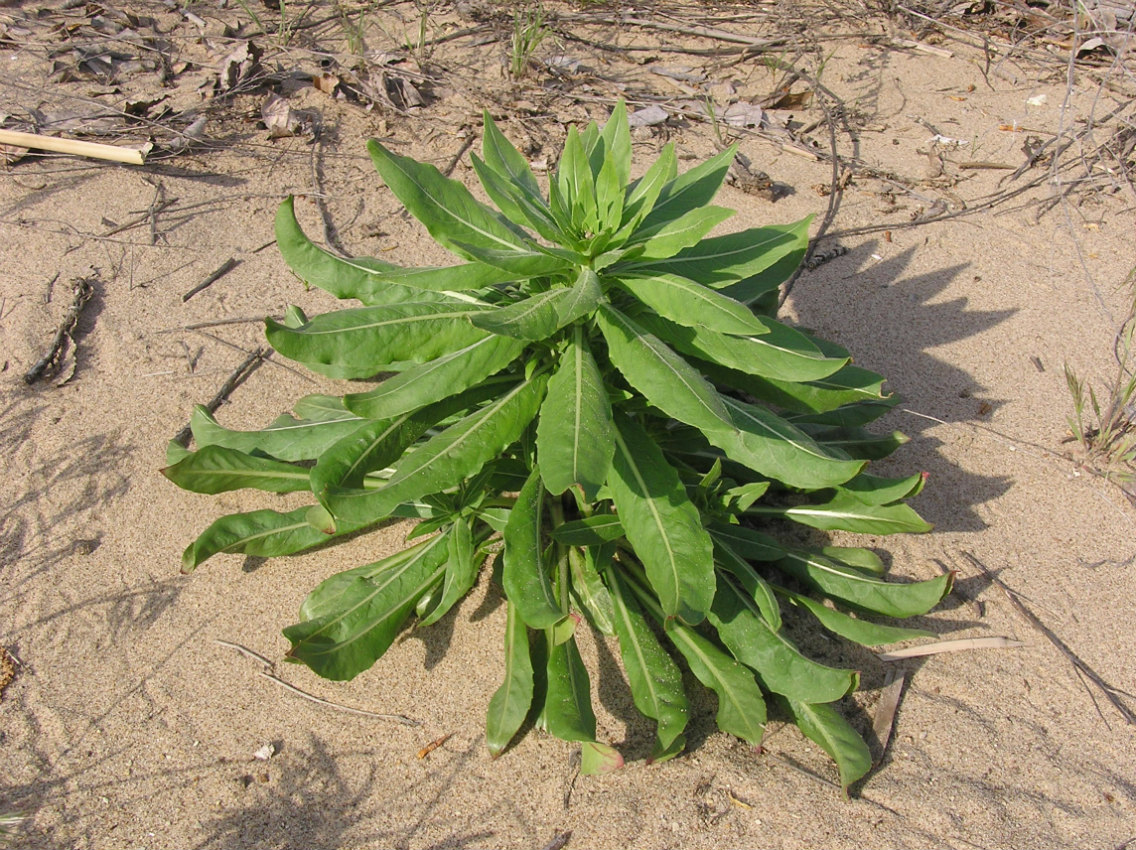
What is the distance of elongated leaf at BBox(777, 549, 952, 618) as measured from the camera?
255cm

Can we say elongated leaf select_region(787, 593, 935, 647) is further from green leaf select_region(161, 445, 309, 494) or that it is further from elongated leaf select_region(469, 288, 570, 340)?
green leaf select_region(161, 445, 309, 494)

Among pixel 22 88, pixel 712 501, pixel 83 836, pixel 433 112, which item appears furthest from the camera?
pixel 433 112

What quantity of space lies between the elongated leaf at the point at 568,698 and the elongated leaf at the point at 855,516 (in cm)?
90

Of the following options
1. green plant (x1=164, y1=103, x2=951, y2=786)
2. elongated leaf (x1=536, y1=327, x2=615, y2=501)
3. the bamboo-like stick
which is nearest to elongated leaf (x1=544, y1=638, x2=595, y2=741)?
green plant (x1=164, y1=103, x2=951, y2=786)

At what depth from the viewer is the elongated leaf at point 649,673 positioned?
238cm

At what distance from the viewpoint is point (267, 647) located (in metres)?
2.77

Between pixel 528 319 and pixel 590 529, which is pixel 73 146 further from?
pixel 590 529

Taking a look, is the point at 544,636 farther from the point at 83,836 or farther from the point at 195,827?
the point at 83,836

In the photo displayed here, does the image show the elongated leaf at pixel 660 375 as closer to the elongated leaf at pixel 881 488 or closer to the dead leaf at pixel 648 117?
the elongated leaf at pixel 881 488

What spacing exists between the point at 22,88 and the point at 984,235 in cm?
513

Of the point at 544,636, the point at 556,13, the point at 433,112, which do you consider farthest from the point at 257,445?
the point at 556,13

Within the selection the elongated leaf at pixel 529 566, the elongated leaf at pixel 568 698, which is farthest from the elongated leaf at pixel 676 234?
the elongated leaf at pixel 568 698

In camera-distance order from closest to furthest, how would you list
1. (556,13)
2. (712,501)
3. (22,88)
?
(712,501) → (22,88) → (556,13)

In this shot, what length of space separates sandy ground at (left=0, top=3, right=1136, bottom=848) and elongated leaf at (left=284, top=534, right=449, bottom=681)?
211 mm
